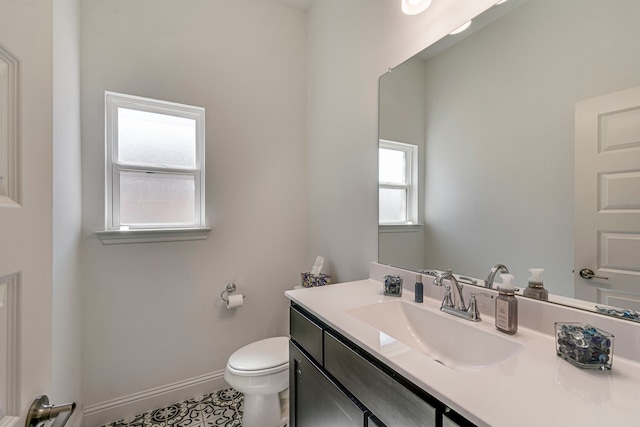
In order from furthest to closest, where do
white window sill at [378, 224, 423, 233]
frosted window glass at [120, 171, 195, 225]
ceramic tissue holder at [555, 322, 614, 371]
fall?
frosted window glass at [120, 171, 195, 225] → white window sill at [378, 224, 423, 233] → ceramic tissue holder at [555, 322, 614, 371]

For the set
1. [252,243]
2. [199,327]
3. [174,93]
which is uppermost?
[174,93]

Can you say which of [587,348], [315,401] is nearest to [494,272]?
[587,348]

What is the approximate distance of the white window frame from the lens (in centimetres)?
166

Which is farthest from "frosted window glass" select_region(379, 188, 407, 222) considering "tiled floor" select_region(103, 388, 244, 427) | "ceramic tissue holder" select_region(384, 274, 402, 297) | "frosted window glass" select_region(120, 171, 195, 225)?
"tiled floor" select_region(103, 388, 244, 427)

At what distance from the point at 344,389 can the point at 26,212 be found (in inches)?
37.9

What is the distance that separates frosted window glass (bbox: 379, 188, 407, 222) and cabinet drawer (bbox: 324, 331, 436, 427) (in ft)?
2.42

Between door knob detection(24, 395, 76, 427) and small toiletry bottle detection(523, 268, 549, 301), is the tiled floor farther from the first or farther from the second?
small toiletry bottle detection(523, 268, 549, 301)

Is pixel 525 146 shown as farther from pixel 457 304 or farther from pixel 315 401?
pixel 315 401

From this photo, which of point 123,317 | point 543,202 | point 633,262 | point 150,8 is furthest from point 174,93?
point 633,262

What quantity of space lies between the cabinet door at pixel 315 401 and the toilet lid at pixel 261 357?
0.79 feet

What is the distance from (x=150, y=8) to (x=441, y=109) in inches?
73.8

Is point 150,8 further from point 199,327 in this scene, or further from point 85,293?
point 199,327

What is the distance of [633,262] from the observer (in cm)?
74

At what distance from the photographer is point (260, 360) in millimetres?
1537
